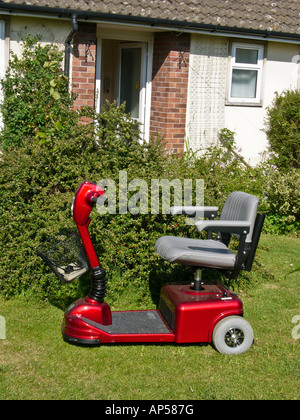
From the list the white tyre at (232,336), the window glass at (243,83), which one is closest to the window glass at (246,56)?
the window glass at (243,83)

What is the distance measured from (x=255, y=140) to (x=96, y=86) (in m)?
3.18

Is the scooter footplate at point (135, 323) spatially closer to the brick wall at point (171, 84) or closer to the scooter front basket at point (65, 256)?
the scooter front basket at point (65, 256)

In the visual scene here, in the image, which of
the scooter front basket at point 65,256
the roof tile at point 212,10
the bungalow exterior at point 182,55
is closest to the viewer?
the scooter front basket at point 65,256

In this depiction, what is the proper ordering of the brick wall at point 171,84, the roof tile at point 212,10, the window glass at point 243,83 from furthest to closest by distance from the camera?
the window glass at point 243,83
the brick wall at point 171,84
the roof tile at point 212,10

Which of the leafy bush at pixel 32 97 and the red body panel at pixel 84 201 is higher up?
the leafy bush at pixel 32 97

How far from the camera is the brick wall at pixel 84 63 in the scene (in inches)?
353

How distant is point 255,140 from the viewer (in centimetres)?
1078

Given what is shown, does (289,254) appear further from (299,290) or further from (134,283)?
(134,283)

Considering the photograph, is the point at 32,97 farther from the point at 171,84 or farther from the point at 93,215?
the point at 93,215

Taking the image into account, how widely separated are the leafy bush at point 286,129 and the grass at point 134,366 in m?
5.30

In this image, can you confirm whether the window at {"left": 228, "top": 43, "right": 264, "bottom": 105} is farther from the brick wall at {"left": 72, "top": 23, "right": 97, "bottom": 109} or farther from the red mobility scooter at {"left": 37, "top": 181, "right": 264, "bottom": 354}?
the red mobility scooter at {"left": 37, "top": 181, "right": 264, "bottom": 354}

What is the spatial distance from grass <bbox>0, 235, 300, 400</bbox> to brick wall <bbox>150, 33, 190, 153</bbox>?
16.3ft

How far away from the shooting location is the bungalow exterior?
345 inches
